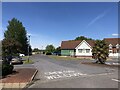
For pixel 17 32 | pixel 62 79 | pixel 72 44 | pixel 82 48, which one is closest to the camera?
Answer: pixel 62 79

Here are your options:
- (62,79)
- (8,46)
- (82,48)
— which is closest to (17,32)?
(82,48)

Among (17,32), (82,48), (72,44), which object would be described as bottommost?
(82,48)

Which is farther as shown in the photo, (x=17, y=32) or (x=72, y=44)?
(x=17, y=32)

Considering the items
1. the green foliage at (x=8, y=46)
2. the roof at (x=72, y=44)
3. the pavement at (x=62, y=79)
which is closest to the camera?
the pavement at (x=62, y=79)

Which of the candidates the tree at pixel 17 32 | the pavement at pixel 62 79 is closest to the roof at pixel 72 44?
the tree at pixel 17 32

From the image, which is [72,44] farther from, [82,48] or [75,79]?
[75,79]

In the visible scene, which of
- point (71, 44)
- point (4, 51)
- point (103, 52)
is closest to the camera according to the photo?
point (4, 51)

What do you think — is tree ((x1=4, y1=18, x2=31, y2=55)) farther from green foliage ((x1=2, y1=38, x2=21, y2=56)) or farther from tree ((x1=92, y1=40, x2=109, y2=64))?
green foliage ((x1=2, y1=38, x2=21, y2=56))

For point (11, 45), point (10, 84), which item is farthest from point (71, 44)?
point (10, 84)

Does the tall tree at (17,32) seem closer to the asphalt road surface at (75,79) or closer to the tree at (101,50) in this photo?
the tree at (101,50)

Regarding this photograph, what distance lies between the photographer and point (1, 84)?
1553 centimetres

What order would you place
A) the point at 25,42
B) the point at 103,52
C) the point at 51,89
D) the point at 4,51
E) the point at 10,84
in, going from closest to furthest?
the point at 51,89, the point at 10,84, the point at 4,51, the point at 103,52, the point at 25,42

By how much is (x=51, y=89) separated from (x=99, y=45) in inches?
950

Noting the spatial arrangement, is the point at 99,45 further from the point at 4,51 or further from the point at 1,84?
the point at 1,84
